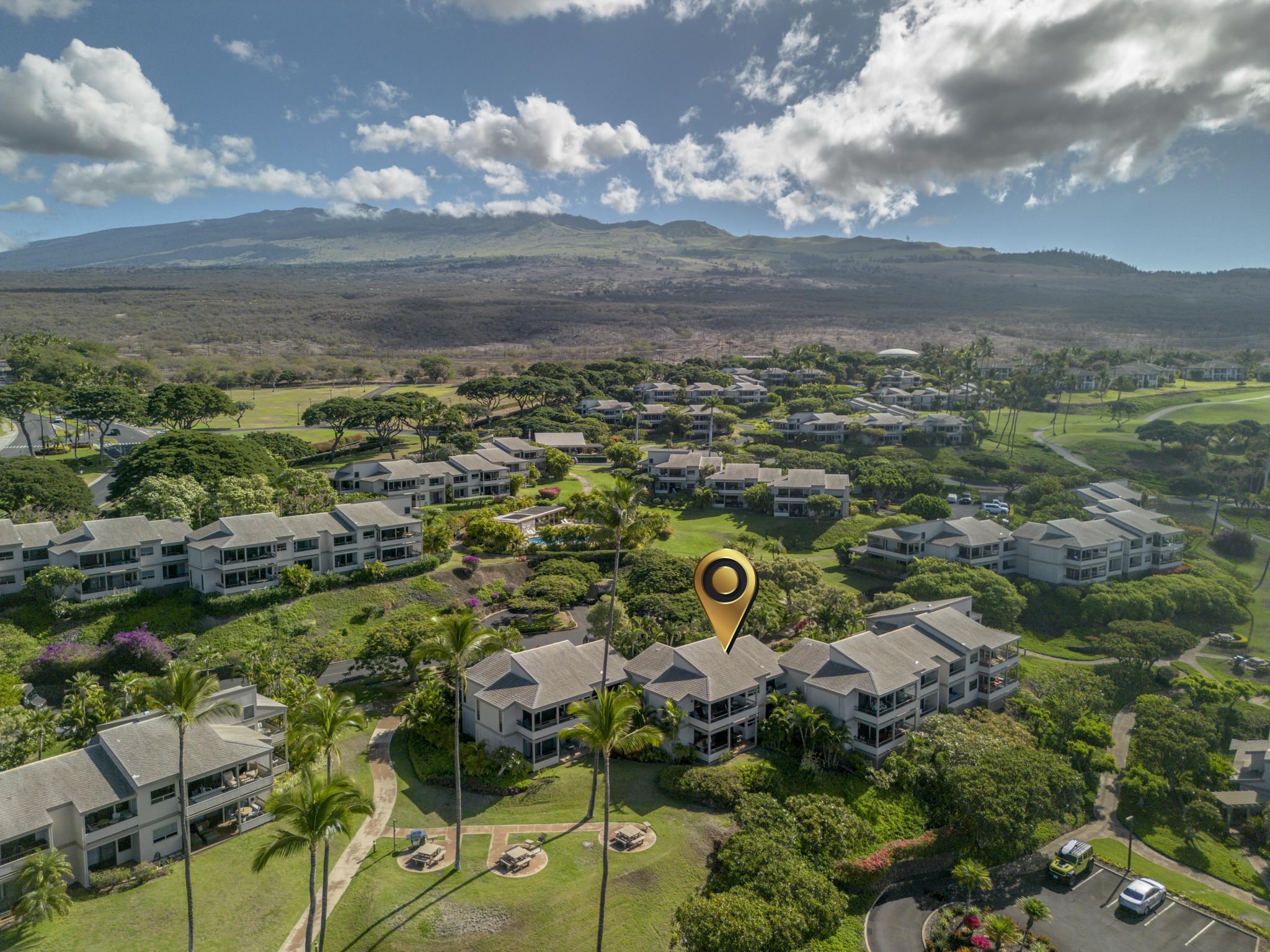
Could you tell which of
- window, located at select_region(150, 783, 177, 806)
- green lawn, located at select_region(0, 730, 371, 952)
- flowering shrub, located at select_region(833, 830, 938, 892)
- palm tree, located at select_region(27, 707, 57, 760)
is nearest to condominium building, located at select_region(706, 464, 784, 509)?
flowering shrub, located at select_region(833, 830, 938, 892)

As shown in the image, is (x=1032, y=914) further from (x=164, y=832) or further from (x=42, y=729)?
(x=42, y=729)

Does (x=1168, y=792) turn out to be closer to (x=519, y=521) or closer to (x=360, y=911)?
(x=360, y=911)

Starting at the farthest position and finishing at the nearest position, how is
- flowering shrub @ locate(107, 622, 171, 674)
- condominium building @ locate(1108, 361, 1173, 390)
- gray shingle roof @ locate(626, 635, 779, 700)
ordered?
condominium building @ locate(1108, 361, 1173, 390) < flowering shrub @ locate(107, 622, 171, 674) < gray shingle roof @ locate(626, 635, 779, 700)

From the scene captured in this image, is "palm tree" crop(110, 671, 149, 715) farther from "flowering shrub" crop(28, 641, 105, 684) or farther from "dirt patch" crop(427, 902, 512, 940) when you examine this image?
"dirt patch" crop(427, 902, 512, 940)

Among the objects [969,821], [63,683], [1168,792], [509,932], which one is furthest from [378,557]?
[1168,792]

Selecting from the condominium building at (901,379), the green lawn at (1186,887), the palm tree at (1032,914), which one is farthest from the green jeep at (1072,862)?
the condominium building at (901,379)
